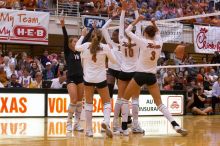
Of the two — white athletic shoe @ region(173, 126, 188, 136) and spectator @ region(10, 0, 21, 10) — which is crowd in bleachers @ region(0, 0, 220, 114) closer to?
spectator @ region(10, 0, 21, 10)

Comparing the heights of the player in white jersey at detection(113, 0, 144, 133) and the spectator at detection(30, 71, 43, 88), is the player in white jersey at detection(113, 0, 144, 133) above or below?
above

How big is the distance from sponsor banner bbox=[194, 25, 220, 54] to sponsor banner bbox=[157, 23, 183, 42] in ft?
2.62

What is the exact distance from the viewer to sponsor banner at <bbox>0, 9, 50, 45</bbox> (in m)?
18.5

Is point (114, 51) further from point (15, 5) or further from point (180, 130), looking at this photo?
point (15, 5)

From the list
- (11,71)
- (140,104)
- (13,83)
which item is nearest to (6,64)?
(11,71)

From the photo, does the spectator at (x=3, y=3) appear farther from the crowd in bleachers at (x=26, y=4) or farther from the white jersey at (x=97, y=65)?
the white jersey at (x=97, y=65)

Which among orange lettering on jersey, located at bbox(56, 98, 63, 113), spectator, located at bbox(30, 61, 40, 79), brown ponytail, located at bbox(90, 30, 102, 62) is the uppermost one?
brown ponytail, located at bbox(90, 30, 102, 62)

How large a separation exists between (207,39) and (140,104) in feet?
23.1

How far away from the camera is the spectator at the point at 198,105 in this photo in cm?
1761

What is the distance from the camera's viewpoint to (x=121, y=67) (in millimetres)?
9234

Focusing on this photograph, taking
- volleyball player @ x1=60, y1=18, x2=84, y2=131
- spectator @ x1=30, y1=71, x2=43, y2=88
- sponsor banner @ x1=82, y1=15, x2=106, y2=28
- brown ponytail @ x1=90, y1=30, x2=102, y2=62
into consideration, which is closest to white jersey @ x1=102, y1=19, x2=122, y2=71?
volleyball player @ x1=60, y1=18, x2=84, y2=131

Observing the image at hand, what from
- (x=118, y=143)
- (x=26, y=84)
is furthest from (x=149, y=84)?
(x=26, y=84)

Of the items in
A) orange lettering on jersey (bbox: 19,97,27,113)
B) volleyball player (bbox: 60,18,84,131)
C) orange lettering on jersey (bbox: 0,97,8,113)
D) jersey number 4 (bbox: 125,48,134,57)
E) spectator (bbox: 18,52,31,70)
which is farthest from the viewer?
spectator (bbox: 18,52,31,70)

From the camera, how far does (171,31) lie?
20.4 meters
